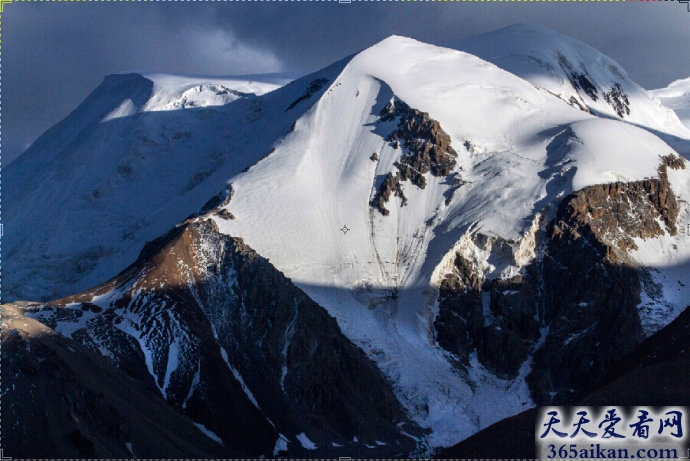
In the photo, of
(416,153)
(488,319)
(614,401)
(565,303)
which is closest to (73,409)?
(614,401)

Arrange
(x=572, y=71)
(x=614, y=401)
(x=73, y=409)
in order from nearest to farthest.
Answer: (x=614, y=401) → (x=73, y=409) → (x=572, y=71)

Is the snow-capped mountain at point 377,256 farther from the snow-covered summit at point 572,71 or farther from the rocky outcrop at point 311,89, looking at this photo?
the snow-covered summit at point 572,71

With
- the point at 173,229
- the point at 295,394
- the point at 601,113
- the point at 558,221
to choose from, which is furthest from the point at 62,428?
the point at 601,113

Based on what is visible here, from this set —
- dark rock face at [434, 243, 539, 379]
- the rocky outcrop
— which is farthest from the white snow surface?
dark rock face at [434, 243, 539, 379]

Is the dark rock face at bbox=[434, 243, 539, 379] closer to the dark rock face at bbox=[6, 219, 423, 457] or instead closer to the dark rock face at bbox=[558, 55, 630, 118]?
the dark rock face at bbox=[6, 219, 423, 457]

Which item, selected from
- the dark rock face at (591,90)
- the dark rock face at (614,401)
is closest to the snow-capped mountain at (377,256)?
the dark rock face at (591,90)

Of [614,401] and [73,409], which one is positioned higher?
[73,409]

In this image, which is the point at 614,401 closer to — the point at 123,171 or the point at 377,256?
the point at 377,256

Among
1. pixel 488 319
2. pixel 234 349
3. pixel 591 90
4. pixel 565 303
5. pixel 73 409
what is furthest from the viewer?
pixel 591 90
